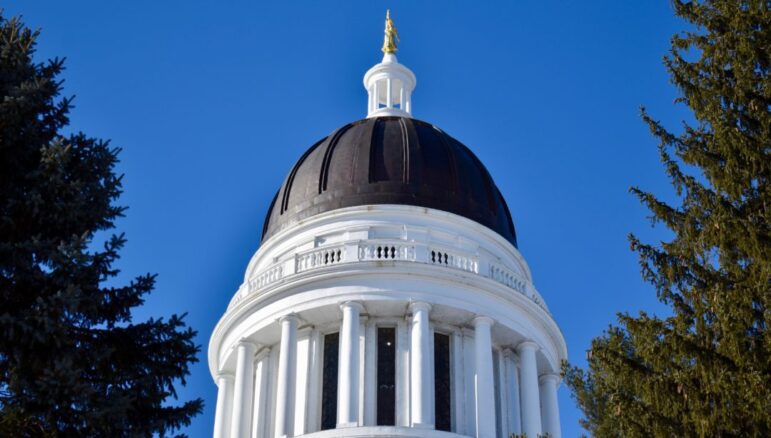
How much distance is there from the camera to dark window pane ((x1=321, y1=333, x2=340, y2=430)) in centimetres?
2983

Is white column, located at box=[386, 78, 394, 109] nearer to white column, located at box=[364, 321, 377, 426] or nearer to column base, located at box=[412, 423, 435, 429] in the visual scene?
white column, located at box=[364, 321, 377, 426]

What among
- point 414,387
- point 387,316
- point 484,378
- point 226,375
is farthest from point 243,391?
point 484,378

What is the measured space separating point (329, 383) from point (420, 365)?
111 inches

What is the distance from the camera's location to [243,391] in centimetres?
3111

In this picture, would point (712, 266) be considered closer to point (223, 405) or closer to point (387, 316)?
point (387, 316)

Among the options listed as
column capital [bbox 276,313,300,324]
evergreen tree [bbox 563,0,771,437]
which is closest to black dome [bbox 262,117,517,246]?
column capital [bbox 276,313,300,324]

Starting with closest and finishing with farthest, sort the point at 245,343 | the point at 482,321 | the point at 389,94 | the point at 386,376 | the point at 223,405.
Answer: the point at 386,376 → the point at 482,321 → the point at 245,343 → the point at 223,405 → the point at 389,94

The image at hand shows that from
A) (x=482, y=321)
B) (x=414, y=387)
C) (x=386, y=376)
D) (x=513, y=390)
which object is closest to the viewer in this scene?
(x=414, y=387)

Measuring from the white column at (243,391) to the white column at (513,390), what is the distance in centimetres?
698

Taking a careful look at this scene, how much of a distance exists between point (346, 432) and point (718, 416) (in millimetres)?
13745

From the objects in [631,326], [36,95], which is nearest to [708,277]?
[631,326]

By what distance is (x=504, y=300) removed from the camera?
31.0 metres

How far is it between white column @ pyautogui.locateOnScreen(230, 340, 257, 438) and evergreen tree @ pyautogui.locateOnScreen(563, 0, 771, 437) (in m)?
14.5

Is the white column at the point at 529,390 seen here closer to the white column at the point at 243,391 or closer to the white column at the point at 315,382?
the white column at the point at 315,382
